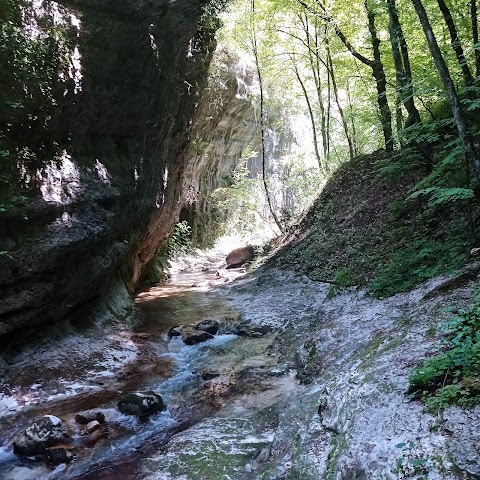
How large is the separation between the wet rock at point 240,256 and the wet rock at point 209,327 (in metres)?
11.8

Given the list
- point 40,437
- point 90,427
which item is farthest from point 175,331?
point 40,437

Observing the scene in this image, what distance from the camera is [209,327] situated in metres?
11.3

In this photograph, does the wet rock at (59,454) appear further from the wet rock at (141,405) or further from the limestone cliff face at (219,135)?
the limestone cliff face at (219,135)

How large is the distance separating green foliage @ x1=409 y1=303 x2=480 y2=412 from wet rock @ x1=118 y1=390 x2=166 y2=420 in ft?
14.7

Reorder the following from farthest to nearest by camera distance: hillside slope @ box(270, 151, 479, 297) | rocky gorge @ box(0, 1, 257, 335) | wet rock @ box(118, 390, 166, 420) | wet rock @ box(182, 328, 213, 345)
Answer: wet rock @ box(182, 328, 213, 345) < hillside slope @ box(270, 151, 479, 297) < rocky gorge @ box(0, 1, 257, 335) < wet rock @ box(118, 390, 166, 420)

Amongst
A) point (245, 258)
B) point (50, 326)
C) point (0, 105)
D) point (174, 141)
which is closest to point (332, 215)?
point (174, 141)

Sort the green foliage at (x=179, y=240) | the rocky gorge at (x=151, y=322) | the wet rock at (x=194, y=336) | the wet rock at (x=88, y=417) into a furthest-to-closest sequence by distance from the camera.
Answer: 1. the green foliage at (x=179, y=240)
2. the wet rock at (x=194, y=336)
3. the wet rock at (x=88, y=417)
4. the rocky gorge at (x=151, y=322)

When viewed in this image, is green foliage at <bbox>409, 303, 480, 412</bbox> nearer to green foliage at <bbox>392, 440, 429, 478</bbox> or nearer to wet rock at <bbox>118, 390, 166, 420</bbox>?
green foliage at <bbox>392, 440, 429, 478</bbox>

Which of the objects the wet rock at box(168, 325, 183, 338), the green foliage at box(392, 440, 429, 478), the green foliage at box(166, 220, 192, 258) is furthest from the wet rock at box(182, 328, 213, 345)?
the green foliage at box(166, 220, 192, 258)

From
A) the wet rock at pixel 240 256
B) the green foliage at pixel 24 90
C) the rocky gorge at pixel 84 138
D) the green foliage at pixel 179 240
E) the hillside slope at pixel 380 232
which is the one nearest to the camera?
the green foliage at pixel 24 90

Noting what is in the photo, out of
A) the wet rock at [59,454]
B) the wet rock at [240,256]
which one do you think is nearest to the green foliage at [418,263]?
the wet rock at [59,454]

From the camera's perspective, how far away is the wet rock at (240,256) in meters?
23.4

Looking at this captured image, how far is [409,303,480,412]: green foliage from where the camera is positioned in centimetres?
365

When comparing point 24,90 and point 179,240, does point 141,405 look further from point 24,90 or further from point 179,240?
point 179,240
